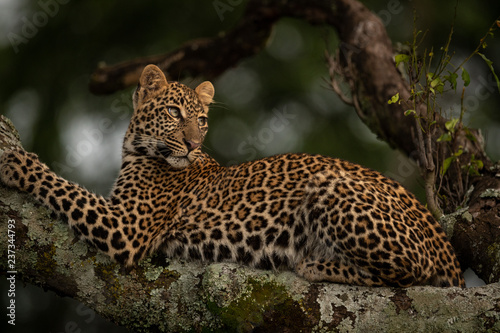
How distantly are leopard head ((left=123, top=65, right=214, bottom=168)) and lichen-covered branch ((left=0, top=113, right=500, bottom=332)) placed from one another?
6.05ft

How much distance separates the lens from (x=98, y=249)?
21.1 feet

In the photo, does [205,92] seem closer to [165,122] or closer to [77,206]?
[165,122]

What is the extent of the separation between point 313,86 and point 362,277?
33.8 ft

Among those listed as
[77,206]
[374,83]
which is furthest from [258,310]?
[374,83]

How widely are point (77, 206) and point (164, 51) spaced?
9.57 m

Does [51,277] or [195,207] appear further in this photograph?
[195,207]

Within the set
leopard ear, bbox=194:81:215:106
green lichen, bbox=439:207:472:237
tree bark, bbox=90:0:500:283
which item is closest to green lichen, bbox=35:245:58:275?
leopard ear, bbox=194:81:215:106

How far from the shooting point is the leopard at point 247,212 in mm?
6418

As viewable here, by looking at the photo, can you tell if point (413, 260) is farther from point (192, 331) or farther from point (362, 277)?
point (192, 331)

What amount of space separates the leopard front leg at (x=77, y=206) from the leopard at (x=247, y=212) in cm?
1

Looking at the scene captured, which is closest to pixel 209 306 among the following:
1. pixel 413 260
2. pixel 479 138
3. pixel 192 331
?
pixel 192 331

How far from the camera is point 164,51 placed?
15.7m

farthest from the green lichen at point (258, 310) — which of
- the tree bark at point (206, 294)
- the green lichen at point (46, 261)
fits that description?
the green lichen at point (46, 261)

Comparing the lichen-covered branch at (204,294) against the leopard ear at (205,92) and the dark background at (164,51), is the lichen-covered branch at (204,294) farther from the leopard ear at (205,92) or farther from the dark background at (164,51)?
the dark background at (164,51)
